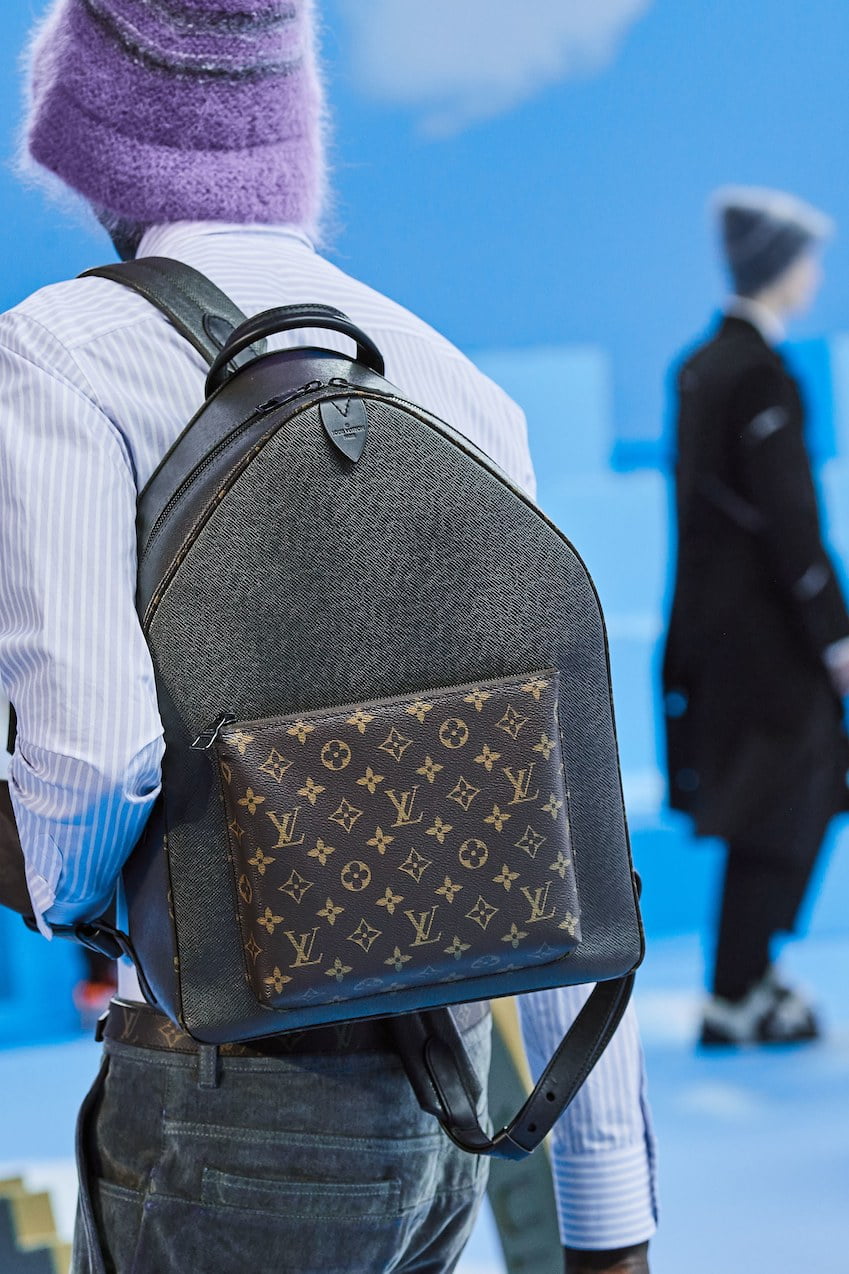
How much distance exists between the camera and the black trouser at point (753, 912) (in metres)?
2.95

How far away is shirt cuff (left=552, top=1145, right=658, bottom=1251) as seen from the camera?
105 centimetres

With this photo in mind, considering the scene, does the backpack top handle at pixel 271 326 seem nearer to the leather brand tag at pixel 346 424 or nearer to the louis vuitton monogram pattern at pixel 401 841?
the leather brand tag at pixel 346 424

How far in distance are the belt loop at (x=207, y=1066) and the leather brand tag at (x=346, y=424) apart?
342 millimetres

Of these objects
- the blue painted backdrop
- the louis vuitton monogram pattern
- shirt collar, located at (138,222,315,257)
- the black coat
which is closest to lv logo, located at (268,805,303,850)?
the louis vuitton monogram pattern

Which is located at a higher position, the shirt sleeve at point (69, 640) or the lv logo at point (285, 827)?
the shirt sleeve at point (69, 640)

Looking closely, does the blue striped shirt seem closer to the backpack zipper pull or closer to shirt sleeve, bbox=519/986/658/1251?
the backpack zipper pull

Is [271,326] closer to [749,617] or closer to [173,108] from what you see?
[173,108]

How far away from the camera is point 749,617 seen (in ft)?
9.55

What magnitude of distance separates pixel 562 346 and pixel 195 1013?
235 cm

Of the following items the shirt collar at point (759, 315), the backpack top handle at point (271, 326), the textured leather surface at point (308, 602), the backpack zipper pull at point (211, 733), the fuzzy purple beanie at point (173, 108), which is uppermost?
the shirt collar at point (759, 315)

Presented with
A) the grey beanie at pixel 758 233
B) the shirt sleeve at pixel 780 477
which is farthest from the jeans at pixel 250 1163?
the grey beanie at pixel 758 233

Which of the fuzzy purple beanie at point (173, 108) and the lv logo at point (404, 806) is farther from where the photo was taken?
the fuzzy purple beanie at point (173, 108)

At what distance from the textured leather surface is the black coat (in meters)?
2.06

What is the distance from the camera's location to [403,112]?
2.62 m
